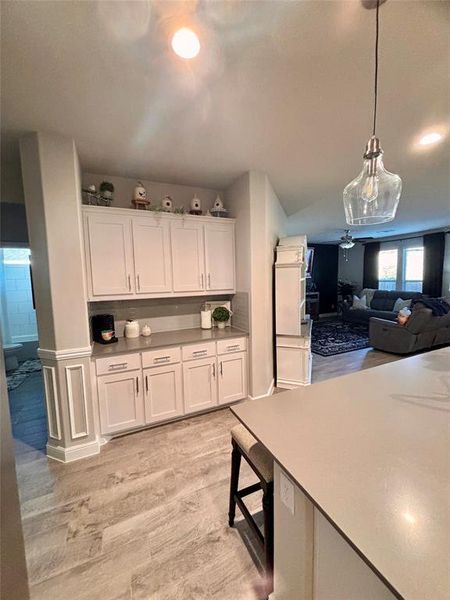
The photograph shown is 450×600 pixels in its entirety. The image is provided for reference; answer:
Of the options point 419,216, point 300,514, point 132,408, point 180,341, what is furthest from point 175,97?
point 419,216

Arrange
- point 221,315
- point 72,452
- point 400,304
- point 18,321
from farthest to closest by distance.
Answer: point 400,304 < point 18,321 < point 221,315 < point 72,452

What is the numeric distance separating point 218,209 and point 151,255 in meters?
0.99

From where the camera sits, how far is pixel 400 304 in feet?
21.9

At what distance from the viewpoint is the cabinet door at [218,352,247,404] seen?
2.86 metres

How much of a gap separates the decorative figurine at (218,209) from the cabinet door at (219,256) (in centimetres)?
17

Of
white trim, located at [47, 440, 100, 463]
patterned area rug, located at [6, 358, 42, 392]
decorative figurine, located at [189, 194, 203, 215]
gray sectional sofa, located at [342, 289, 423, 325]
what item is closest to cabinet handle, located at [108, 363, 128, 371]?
white trim, located at [47, 440, 100, 463]

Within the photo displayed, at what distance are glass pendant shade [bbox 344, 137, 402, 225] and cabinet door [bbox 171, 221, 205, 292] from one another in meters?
1.71

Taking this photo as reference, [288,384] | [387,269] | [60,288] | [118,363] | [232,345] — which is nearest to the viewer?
[60,288]

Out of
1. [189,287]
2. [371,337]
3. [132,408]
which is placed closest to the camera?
[132,408]

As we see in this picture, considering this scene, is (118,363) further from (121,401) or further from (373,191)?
(373,191)

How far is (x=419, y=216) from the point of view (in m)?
5.34

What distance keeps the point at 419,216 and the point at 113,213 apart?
6.02 metres

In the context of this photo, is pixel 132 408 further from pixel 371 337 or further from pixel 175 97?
pixel 371 337

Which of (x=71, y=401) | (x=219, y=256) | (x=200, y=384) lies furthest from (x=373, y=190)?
(x=71, y=401)
